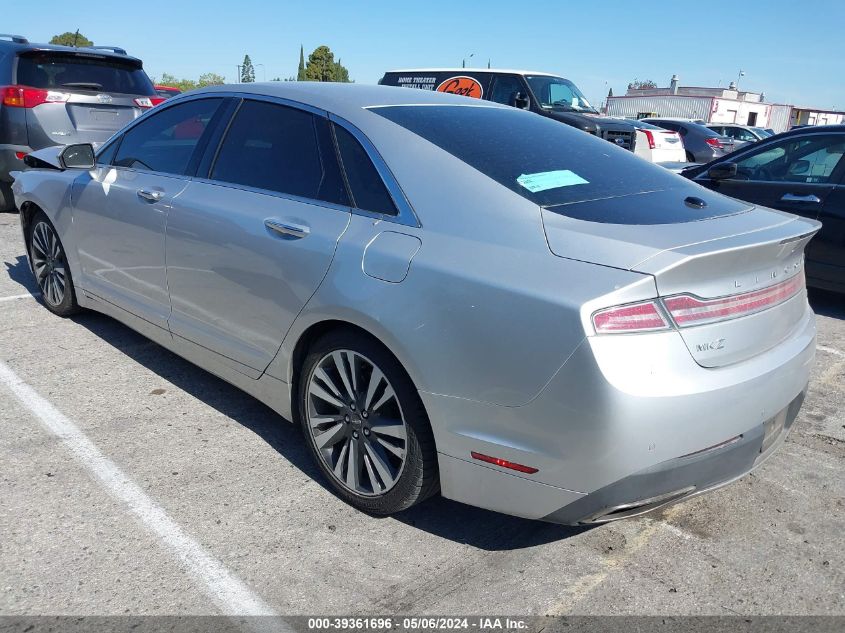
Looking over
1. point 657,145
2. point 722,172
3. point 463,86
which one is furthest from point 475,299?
point 657,145

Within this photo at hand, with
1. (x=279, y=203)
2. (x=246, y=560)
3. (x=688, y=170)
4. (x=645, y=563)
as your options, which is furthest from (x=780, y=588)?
(x=688, y=170)

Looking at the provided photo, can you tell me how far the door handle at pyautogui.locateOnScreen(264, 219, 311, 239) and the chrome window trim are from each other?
0.78 ft

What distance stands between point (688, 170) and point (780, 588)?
515 cm

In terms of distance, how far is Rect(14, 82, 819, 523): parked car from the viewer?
2.22 meters

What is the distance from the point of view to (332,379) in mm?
2932

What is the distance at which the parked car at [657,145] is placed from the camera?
1430cm

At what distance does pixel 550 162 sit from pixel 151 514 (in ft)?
6.82

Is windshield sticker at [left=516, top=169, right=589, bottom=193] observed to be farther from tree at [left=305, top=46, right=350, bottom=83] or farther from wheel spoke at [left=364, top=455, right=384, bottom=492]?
tree at [left=305, top=46, right=350, bottom=83]

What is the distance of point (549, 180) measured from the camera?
2762 millimetres

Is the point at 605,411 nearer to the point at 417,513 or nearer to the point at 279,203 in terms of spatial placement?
the point at 417,513

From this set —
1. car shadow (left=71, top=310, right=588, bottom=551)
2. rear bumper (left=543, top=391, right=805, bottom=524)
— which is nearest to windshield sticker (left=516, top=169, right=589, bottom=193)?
rear bumper (left=543, top=391, right=805, bottom=524)

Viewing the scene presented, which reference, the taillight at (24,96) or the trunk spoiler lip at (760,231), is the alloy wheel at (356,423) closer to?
the trunk spoiler lip at (760,231)

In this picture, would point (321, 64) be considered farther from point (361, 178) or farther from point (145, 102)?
point (361, 178)

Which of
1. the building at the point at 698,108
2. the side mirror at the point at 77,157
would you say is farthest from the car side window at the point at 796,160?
the building at the point at 698,108
